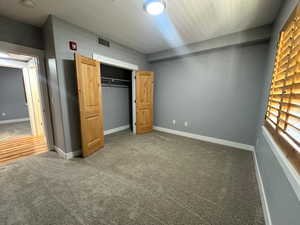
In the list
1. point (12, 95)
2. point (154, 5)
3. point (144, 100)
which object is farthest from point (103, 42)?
point (12, 95)

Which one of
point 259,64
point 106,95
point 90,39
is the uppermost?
point 90,39

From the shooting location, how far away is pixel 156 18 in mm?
2137

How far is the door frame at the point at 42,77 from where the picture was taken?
214cm

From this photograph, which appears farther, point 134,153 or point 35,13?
point 134,153

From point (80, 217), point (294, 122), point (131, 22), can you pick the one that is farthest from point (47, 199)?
point (131, 22)

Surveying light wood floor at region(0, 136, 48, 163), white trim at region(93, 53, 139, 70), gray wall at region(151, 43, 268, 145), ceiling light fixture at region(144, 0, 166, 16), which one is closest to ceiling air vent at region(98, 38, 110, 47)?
white trim at region(93, 53, 139, 70)

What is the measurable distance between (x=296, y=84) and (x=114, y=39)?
3.30 metres

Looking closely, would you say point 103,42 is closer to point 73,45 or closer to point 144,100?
point 73,45

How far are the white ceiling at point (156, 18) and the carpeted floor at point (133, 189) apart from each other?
2614mm

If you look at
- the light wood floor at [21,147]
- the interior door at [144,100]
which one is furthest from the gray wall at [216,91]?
the light wood floor at [21,147]

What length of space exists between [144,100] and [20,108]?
588 cm

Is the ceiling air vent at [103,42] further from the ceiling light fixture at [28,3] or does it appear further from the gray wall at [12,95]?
the gray wall at [12,95]

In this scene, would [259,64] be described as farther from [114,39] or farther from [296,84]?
[114,39]

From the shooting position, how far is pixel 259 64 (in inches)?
104
